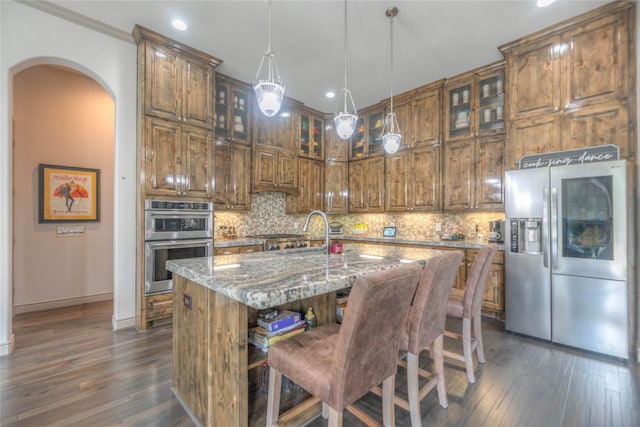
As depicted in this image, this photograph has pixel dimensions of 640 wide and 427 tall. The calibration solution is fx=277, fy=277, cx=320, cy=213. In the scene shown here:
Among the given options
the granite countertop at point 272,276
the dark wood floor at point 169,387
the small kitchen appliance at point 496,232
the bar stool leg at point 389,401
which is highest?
the small kitchen appliance at point 496,232

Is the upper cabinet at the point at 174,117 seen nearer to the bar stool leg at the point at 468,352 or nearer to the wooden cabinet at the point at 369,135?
the wooden cabinet at the point at 369,135

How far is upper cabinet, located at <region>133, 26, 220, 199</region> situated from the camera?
3154mm

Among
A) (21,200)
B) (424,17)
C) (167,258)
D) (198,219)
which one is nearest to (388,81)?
(424,17)

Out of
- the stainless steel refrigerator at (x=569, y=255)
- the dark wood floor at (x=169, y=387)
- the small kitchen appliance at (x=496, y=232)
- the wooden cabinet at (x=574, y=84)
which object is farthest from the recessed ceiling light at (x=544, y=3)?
the dark wood floor at (x=169, y=387)

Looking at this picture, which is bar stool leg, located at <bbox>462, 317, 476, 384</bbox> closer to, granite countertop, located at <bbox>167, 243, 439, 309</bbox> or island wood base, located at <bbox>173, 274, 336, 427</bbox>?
granite countertop, located at <bbox>167, 243, 439, 309</bbox>

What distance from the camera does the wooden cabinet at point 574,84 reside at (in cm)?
270

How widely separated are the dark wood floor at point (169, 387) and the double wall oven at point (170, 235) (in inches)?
25.6

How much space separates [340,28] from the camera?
3.03 meters

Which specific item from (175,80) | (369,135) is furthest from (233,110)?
(369,135)

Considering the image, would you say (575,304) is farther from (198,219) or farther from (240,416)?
(198,219)

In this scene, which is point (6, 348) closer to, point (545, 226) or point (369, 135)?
point (545, 226)

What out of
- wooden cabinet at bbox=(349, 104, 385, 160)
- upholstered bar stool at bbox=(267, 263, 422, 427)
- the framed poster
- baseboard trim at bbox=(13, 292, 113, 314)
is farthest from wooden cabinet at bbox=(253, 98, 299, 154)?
upholstered bar stool at bbox=(267, 263, 422, 427)

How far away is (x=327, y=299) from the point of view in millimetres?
2027

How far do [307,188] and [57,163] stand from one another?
3.72 meters
